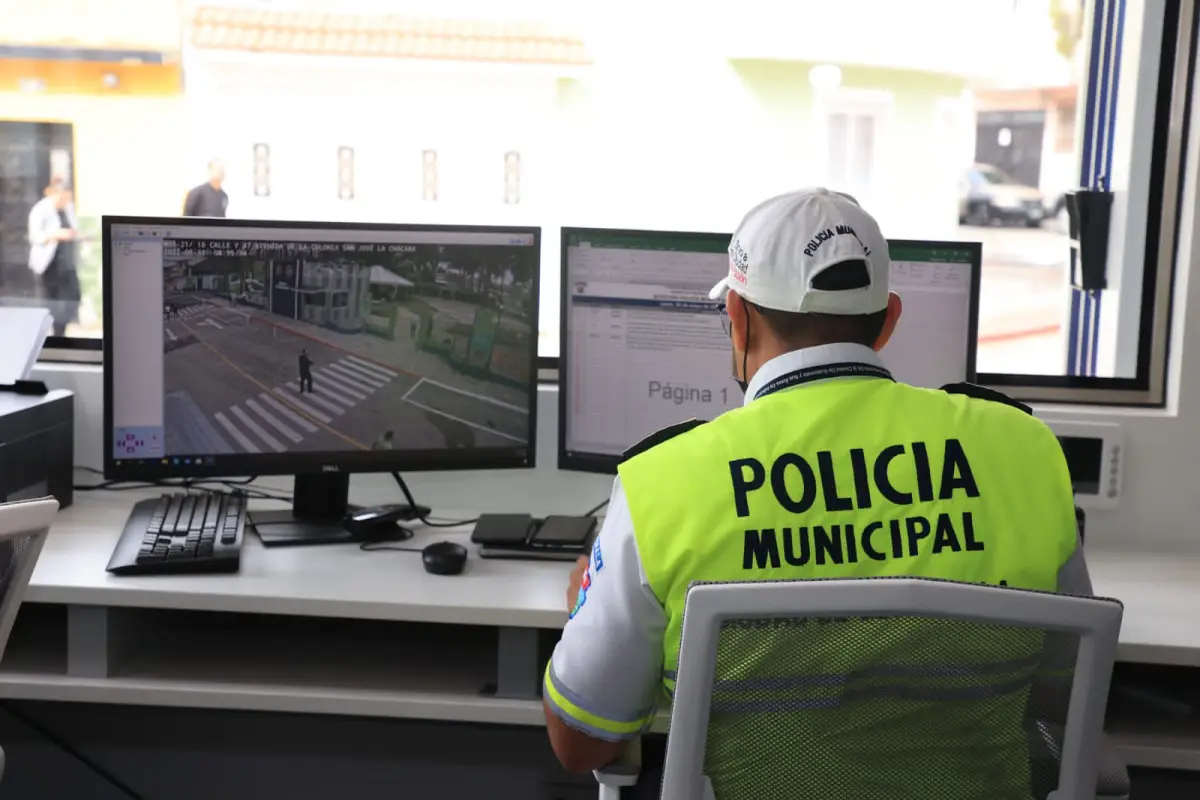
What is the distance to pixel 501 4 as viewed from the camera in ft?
9.51

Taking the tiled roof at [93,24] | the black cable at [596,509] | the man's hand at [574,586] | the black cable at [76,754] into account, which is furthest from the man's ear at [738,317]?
the tiled roof at [93,24]

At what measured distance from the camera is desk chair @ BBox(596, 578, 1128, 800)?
104cm

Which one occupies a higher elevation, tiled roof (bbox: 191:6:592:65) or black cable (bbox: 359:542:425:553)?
tiled roof (bbox: 191:6:592:65)

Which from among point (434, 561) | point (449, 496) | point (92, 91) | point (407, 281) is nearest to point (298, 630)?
point (434, 561)

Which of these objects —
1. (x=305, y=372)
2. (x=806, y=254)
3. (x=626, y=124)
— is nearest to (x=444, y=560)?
(x=305, y=372)

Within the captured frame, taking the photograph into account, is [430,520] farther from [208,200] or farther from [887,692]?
[887,692]

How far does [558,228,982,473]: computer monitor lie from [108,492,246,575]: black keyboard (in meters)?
0.61

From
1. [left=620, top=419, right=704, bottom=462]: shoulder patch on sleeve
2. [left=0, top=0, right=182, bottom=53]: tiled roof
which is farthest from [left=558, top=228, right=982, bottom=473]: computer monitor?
[left=0, top=0, right=182, bottom=53]: tiled roof

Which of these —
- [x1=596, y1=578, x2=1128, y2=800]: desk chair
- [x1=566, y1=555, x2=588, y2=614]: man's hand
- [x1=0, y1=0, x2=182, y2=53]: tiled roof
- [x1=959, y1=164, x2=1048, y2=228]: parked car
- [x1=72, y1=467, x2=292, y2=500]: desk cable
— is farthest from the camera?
[x1=0, y1=0, x2=182, y2=53]: tiled roof

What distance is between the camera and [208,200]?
9.35ft

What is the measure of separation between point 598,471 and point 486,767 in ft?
1.81

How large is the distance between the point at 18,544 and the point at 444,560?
0.75 m

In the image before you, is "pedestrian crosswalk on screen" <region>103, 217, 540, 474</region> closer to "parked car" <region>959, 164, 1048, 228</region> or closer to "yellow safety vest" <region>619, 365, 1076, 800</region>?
"yellow safety vest" <region>619, 365, 1076, 800</region>

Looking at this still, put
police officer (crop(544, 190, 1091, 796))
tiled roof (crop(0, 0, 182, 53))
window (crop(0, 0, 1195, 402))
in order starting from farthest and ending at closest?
tiled roof (crop(0, 0, 182, 53)) < window (crop(0, 0, 1195, 402)) < police officer (crop(544, 190, 1091, 796))
